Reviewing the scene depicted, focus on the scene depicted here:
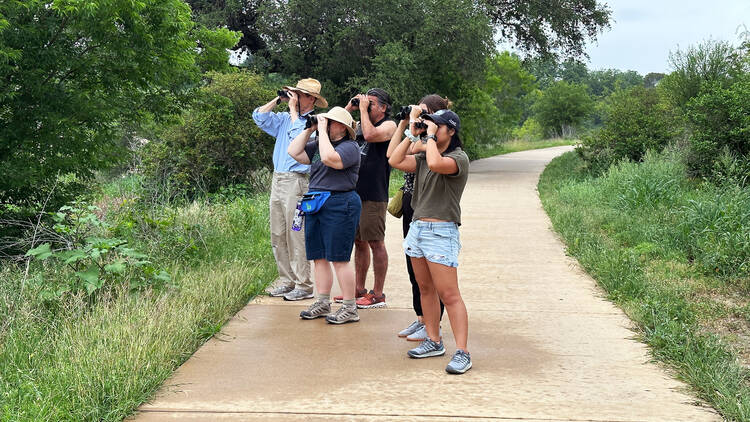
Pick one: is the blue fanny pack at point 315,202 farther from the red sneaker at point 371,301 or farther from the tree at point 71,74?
the tree at point 71,74

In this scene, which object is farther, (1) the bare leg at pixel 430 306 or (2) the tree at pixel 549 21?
(2) the tree at pixel 549 21

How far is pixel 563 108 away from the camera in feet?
182

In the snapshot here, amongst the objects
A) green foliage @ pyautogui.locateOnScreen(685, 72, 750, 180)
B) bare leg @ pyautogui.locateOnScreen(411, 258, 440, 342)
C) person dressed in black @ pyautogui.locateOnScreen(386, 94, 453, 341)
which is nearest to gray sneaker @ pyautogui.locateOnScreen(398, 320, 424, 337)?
person dressed in black @ pyautogui.locateOnScreen(386, 94, 453, 341)

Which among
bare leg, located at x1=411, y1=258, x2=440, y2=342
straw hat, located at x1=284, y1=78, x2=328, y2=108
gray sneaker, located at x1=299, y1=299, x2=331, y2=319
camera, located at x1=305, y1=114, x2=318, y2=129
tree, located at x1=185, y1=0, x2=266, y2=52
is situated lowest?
gray sneaker, located at x1=299, y1=299, x2=331, y2=319

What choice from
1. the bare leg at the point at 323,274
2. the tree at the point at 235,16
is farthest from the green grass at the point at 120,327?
the tree at the point at 235,16

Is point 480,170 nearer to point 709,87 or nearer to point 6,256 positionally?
point 709,87

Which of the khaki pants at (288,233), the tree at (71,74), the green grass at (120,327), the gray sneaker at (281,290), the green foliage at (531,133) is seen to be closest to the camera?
the green grass at (120,327)

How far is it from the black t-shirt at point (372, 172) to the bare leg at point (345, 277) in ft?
2.40

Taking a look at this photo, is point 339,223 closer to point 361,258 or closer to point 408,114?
point 361,258

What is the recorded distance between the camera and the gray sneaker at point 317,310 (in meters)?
6.24

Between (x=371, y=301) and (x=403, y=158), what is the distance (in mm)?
1964

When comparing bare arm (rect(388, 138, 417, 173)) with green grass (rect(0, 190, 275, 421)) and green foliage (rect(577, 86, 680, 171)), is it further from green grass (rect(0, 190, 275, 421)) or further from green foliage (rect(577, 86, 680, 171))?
green foliage (rect(577, 86, 680, 171))

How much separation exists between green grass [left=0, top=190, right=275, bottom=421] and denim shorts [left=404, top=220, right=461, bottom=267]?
1794 mm

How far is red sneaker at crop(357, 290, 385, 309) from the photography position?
6.75 m
